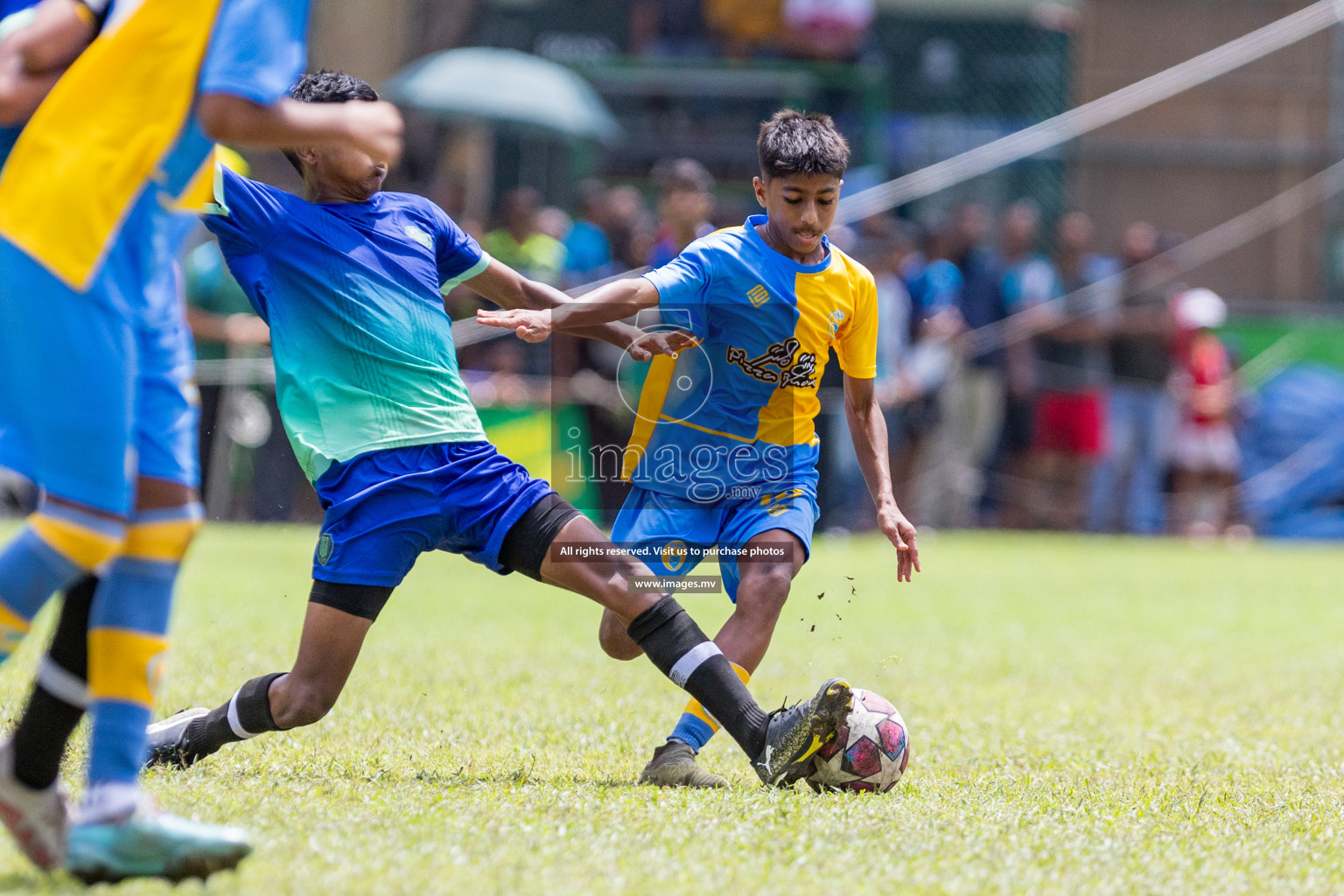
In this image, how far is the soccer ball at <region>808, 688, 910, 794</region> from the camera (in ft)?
13.9

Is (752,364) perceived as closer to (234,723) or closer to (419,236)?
(419,236)

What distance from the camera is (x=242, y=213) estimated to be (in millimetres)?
4184

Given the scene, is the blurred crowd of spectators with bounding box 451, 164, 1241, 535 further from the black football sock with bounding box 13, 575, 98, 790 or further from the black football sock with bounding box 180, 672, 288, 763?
the black football sock with bounding box 13, 575, 98, 790

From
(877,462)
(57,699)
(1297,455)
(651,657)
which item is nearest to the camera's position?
(57,699)

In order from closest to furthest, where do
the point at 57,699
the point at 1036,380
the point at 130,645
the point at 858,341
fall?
the point at 130,645 < the point at 57,699 < the point at 858,341 < the point at 1036,380

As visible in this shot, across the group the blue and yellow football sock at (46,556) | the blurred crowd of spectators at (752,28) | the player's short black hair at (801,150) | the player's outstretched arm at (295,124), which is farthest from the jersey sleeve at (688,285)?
the blurred crowd of spectators at (752,28)

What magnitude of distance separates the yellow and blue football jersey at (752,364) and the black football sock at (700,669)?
57 centimetres

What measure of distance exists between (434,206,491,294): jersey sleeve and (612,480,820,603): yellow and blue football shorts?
851 mm

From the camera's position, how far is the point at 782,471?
472cm

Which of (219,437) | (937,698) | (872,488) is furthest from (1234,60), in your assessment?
(872,488)

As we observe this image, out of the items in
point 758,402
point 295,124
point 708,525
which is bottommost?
point 708,525

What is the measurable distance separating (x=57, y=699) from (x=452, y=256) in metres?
1.81

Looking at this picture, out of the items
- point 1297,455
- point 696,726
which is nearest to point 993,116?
point 1297,455

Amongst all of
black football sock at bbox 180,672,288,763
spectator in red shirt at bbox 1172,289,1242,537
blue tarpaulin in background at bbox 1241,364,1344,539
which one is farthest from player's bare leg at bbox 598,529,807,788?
blue tarpaulin in background at bbox 1241,364,1344,539
